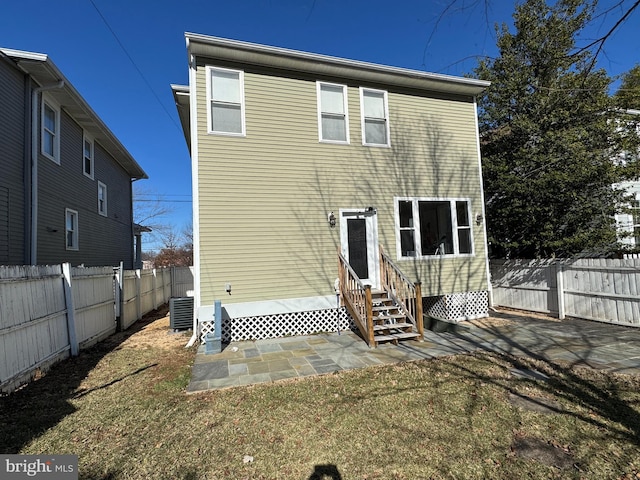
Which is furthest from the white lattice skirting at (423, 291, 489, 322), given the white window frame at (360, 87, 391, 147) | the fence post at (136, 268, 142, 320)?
the fence post at (136, 268, 142, 320)

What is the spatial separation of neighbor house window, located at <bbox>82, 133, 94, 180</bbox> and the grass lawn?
9241mm

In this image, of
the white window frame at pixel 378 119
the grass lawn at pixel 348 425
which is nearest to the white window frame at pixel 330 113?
the white window frame at pixel 378 119

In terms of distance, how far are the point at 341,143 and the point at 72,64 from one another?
9188 millimetres

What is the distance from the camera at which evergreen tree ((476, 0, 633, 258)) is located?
9.38 m

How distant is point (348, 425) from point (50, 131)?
11.5m

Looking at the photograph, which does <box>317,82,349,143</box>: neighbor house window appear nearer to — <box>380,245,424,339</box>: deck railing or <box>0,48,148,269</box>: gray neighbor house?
<box>380,245,424,339</box>: deck railing

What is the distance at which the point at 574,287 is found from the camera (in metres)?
8.24

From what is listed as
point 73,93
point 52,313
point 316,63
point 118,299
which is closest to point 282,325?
point 52,313

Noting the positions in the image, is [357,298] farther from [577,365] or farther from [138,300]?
[138,300]

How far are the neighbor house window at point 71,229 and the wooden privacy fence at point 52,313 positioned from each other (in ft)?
9.54

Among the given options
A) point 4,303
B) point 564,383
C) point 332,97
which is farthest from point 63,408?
point 332,97

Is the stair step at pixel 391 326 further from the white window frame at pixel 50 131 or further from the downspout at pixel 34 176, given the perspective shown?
the white window frame at pixel 50 131

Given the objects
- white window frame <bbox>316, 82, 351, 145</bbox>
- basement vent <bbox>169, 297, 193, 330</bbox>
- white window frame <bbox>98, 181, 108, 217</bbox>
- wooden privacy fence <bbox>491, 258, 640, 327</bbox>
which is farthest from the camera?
white window frame <bbox>98, 181, 108, 217</bbox>

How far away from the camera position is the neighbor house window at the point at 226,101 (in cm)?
711
